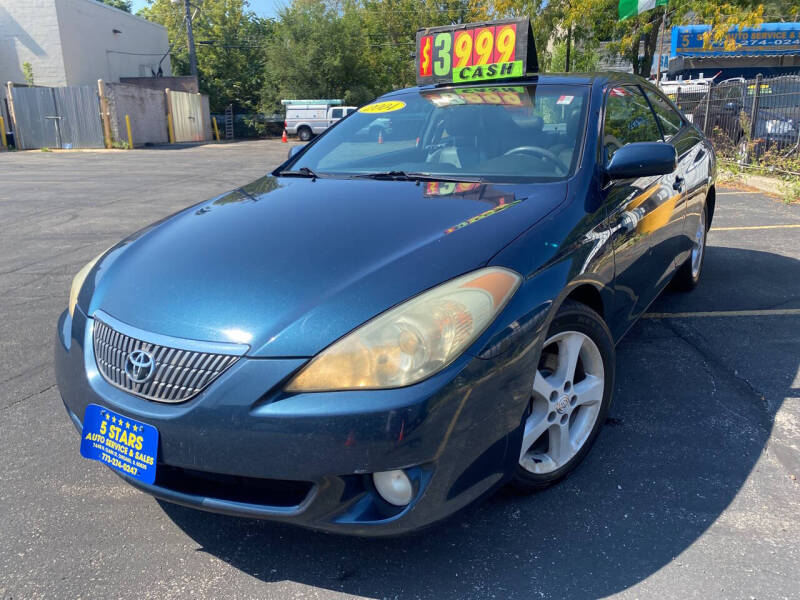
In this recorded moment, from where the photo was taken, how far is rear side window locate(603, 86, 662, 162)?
3061 mm

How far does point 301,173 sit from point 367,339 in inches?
68.0

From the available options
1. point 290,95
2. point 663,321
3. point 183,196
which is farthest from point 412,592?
point 290,95

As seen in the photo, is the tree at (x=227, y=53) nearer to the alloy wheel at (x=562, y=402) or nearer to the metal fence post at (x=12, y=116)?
the metal fence post at (x=12, y=116)

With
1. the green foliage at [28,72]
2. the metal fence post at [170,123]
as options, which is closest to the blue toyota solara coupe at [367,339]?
the metal fence post at [170,123]

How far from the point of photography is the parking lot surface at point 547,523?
1.95 metres

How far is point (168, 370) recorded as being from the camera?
1838 millimetres

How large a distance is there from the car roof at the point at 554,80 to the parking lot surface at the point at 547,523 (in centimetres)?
151

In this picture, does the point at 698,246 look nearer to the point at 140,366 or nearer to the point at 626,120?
the point at 626,120

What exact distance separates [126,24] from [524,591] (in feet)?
138

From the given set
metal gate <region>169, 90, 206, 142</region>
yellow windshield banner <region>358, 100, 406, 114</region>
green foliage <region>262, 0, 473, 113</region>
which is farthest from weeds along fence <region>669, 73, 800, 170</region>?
green foliage <region>262, 0, 473, 113</region>

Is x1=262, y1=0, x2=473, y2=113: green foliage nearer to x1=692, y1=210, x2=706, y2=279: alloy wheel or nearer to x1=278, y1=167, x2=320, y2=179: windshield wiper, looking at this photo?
x1=692, y1=210, x2=706, y2=279: alloy wheel

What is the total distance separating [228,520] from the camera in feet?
7.47

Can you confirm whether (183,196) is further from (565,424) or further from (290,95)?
(290,95)

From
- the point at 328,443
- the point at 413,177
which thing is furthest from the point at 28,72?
the point at 328,443
